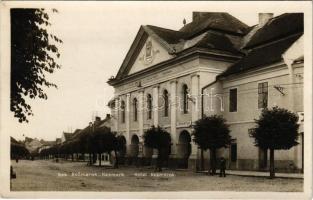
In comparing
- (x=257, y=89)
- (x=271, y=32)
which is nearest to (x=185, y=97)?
(x=257, y=89)

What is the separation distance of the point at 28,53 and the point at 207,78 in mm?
10005

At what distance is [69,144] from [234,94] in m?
32.4

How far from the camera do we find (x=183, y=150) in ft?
76.8

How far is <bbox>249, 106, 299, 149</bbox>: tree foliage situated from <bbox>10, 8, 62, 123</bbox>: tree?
7895mm

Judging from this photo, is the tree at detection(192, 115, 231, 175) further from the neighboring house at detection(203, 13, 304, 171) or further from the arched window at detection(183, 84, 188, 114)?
the arched window at detection(183, 84, 188, 114)

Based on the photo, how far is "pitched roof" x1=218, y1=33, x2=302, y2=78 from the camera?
62.4 ft

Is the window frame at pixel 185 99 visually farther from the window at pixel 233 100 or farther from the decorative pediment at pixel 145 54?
the window at pixel 233 100

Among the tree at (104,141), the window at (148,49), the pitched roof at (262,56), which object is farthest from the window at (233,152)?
the tree at (104,141)

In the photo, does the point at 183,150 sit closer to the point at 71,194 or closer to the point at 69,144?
the point at 71,194

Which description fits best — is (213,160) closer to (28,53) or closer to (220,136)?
(220,136)

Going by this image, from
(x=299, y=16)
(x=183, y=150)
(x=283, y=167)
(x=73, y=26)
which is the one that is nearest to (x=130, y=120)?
(x=183, y=150)

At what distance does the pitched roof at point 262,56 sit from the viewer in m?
19.0

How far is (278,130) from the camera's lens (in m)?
16.9

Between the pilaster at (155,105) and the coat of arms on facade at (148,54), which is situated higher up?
the coat of arms on facade at (148,54)
